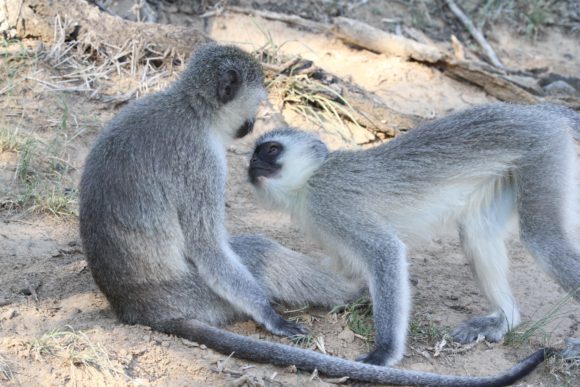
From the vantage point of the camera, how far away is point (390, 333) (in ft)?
17.3

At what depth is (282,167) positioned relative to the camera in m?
5.83

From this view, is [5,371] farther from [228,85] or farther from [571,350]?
[571,350]

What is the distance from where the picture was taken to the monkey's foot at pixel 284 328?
17.4 ft

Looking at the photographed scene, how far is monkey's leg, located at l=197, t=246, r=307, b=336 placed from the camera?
17.1 ft

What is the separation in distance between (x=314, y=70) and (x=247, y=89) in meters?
3.06

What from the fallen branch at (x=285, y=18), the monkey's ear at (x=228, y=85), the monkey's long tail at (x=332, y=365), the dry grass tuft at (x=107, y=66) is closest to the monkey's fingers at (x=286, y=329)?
the monkey's long tail at (x=332, y=365)

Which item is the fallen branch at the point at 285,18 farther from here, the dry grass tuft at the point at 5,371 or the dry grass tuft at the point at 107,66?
the dry grass tuft at the point at 5,371

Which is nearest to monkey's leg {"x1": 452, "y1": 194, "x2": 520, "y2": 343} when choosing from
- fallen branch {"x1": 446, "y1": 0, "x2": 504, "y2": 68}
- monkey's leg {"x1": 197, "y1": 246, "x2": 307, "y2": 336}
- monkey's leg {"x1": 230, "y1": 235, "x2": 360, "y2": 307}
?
monkey's leg {"x1": 230, "y1": 235, "x2": 360, "y2": 307}

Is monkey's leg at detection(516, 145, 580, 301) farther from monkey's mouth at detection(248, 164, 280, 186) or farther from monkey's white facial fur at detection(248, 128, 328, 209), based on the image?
monkey's mouth at detection(248, 164, 280, 186)

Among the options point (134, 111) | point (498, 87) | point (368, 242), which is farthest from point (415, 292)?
point (498, 87)

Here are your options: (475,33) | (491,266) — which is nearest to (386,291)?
(491,266)

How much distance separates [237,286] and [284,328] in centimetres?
41

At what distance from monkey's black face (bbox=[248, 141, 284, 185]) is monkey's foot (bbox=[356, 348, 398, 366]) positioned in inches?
55.7

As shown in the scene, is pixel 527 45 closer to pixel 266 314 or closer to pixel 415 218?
pixel 415 218
